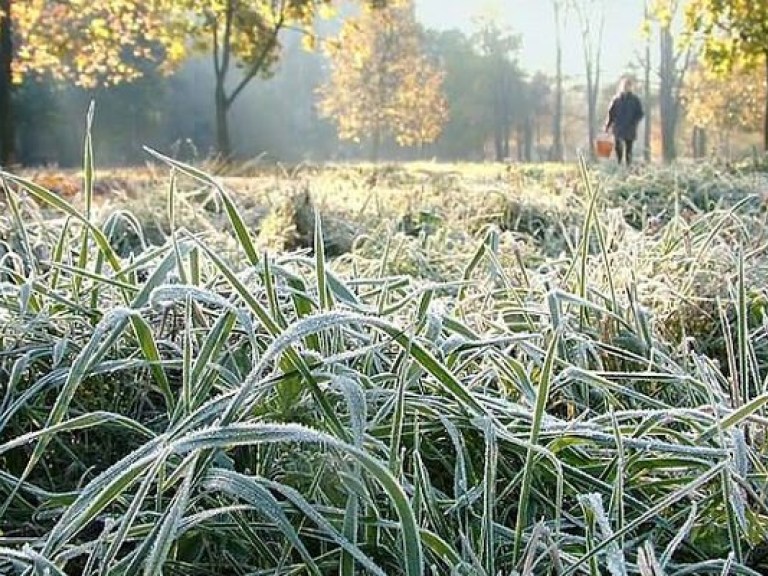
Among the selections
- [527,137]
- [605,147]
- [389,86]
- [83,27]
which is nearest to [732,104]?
[389,86]

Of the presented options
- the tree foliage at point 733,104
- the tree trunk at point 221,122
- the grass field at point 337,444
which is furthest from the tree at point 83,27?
the tree foliage at point 733,104

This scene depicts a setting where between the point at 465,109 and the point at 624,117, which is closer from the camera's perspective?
the point at 624,117

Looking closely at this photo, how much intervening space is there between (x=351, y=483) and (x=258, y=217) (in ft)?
9.99

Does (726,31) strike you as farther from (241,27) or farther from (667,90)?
(667,90)

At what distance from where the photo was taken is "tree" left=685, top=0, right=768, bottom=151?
1095 centimetres

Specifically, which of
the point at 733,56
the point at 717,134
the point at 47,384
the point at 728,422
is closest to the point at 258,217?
the point at 47,384

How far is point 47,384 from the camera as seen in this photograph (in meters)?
0.72

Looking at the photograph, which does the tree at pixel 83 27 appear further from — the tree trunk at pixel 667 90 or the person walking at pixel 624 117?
the tree trunk at pixel 667 90

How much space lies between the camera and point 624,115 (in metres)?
10.9

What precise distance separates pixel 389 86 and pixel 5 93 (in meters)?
21.3

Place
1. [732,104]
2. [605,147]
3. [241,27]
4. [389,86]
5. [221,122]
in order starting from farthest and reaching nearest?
[389,86], [732,104], [241,27], [221,122], [605,147]

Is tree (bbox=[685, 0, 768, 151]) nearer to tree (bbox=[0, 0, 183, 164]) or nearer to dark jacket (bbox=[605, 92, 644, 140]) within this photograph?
dark jacket (bbox=[605, 92, 644, 140])

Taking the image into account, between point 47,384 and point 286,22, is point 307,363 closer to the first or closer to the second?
point 47,384

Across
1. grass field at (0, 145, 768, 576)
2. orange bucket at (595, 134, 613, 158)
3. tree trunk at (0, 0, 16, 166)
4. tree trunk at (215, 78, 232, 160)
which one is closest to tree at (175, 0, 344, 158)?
tree trunk at (215, 78, 232, 160)
